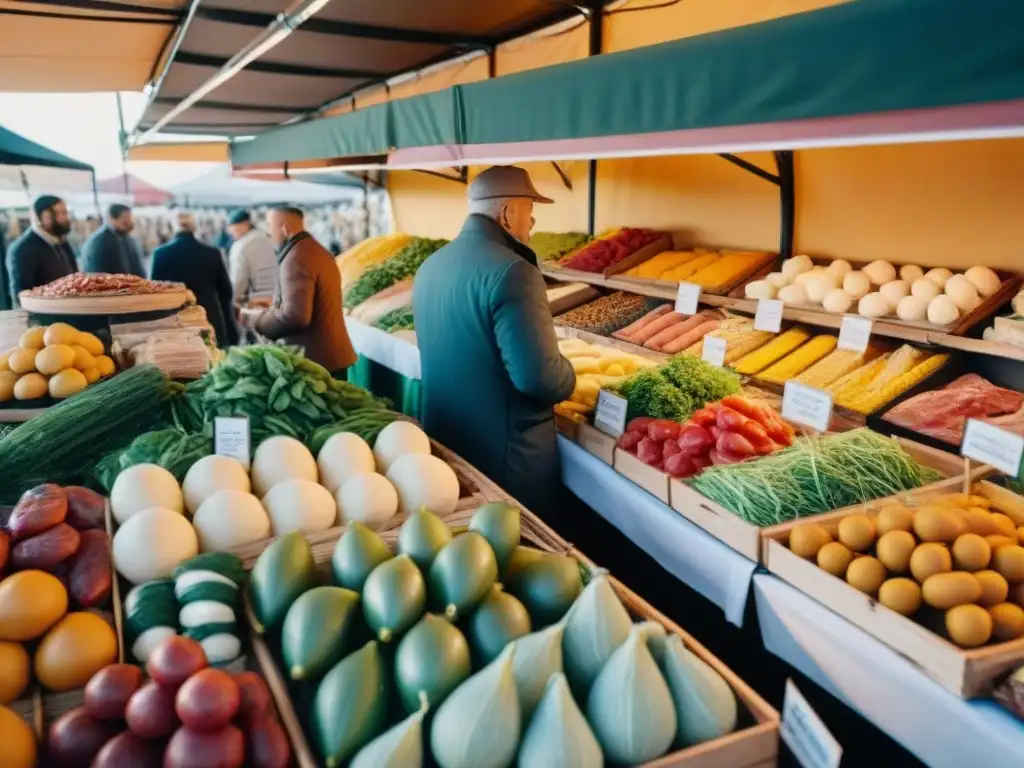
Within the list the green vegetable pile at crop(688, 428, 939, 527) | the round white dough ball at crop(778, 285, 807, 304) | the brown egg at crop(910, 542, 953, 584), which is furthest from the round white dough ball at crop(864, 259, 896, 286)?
the brown egg at crop(910, 542, 953, 584)

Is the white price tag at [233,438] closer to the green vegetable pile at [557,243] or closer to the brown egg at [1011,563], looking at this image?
the brown egg at [1011,563]

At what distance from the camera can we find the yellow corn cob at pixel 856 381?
294 cm

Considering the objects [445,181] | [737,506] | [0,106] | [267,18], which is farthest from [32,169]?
[737,506]

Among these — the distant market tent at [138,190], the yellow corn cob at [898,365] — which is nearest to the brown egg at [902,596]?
the yellow corn cob at [898,365]

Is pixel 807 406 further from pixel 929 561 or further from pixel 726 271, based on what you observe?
pixel 726 271

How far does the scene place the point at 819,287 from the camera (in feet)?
11.1

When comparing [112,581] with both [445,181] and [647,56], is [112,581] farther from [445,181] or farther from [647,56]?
[445,181]

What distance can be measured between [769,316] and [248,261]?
5297 mm

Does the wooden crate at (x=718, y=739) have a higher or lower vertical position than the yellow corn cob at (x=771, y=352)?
lower

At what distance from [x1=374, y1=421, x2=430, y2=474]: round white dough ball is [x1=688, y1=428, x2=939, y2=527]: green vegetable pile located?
85 centimetres

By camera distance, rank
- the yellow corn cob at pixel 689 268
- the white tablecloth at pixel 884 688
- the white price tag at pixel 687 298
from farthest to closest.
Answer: the yellow corn cob at pixel 689 268 < the white price tag at pixel 687 298 < the white tablecloth at pixel 884 688

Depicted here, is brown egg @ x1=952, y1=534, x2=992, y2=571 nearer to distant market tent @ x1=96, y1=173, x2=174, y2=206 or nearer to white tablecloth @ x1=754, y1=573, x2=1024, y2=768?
white tablecloth @ x1=754, y1=573, x2=1024, y2=768

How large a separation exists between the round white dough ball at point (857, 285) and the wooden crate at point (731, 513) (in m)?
0.90

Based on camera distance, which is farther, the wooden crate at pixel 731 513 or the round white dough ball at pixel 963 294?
the round white dough ball at pixel 963 294
